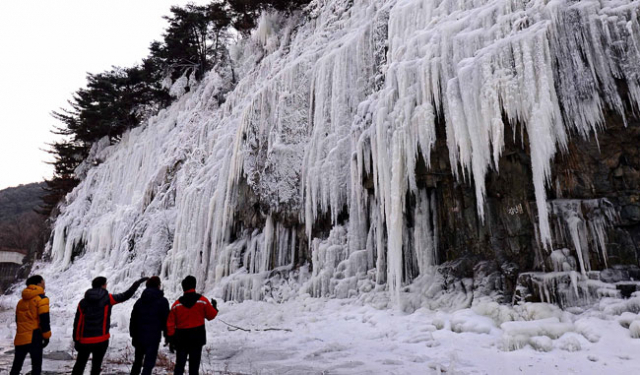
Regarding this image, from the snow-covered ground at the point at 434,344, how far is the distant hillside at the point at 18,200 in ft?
185

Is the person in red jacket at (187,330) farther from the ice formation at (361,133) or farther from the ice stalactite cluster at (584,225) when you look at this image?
the ice stalactite cluster at (584,225)

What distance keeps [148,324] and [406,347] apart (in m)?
3.94

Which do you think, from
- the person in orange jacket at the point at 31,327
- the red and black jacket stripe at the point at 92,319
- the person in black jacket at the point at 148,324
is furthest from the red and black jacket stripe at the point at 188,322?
the person in orange jacket at the point at 31,327

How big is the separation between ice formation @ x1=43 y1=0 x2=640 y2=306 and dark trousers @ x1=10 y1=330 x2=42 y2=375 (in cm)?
604

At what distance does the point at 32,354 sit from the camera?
14.8 ft

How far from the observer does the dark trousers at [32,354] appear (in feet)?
14.6

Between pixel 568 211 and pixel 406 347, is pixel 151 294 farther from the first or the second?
pixel 568 211

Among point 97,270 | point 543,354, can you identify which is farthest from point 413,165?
point 97,270

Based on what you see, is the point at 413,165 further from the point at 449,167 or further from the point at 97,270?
the point at 97,270

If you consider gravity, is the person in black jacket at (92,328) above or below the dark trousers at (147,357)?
above

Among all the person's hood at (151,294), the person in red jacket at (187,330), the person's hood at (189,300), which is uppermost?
the person's hood at (151,294)

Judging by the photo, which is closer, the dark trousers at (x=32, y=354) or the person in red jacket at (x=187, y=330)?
the person in red jacket at (x=187, y=330)

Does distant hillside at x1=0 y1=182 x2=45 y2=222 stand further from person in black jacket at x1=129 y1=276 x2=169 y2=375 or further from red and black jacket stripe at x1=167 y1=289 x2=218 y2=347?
red and black jacket stripe at x1=167 y1=289 x2=218 y2=347

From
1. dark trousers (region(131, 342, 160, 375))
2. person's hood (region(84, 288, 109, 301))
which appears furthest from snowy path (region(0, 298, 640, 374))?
person's hood (region(84, 288, 109, 301))
